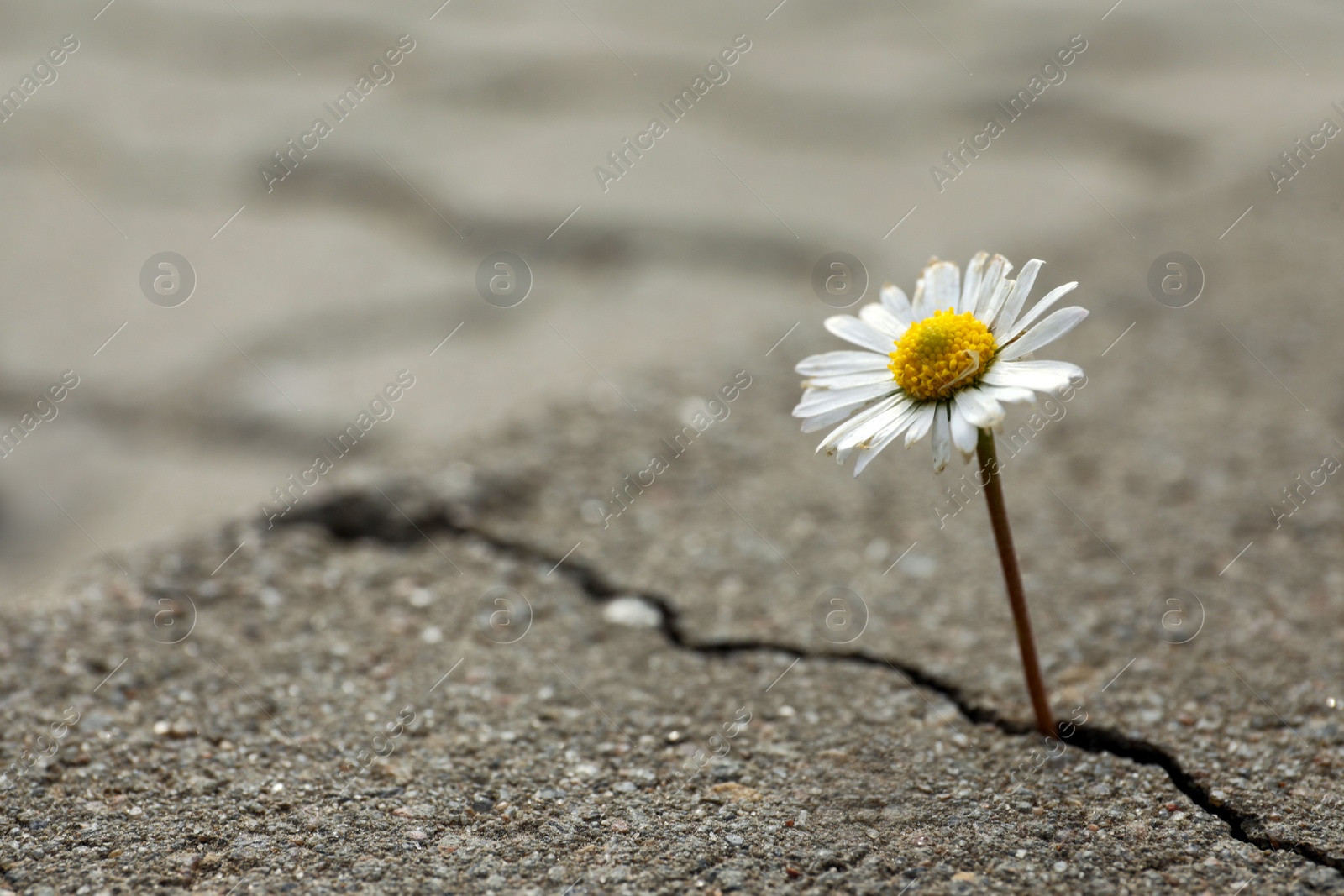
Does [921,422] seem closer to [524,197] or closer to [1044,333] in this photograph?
[1044,333]

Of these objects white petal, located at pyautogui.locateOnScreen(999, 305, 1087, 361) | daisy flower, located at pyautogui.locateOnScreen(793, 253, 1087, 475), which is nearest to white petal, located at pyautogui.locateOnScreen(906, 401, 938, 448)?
daisy flower, located at pyautogui.locateOnScreen(793, 253, 1087, 475)

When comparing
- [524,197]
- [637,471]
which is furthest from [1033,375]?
[524,197]

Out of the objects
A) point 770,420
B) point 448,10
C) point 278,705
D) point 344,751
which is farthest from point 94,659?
point 448,10

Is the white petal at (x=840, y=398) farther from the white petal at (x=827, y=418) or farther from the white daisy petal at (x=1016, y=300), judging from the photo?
the white daisy petal at (x=1016, y=300)

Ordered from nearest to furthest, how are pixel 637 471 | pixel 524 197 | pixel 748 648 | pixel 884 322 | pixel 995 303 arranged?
pixel 995 303, pixel 884 322, pixel 748 648, pixel 637 471, pixel 524 197

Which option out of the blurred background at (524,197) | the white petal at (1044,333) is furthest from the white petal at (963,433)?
the blurred background at (524,197)

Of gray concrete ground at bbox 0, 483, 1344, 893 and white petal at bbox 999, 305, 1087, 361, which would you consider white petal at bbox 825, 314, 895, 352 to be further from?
gray concrete ground at bbox 0, 483, 1344, 893
